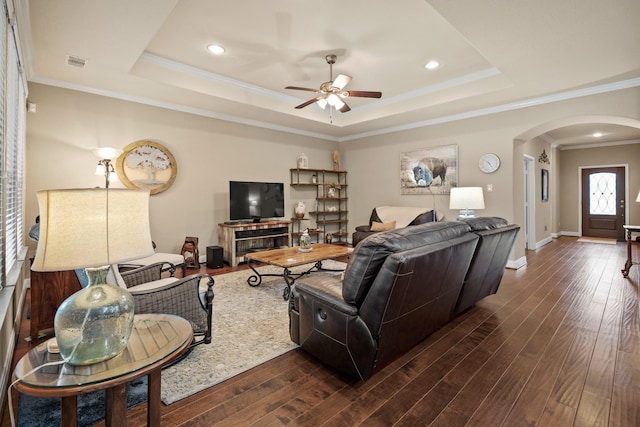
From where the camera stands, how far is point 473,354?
2332mm

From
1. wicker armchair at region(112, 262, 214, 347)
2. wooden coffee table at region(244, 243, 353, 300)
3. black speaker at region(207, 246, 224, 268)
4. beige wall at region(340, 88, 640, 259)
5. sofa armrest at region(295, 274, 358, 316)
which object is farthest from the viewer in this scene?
black speaker at region(207, 246, 224, 268)

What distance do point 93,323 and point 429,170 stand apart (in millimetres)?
5858

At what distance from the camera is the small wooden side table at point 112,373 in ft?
3.34

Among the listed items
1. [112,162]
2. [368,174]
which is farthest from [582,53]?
[112,162]

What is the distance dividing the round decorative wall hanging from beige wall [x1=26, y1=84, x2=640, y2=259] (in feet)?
0.42

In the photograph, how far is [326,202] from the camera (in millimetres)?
7457

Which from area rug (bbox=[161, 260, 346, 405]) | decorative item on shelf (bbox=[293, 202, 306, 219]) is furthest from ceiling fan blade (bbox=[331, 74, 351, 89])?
decorative item on shelf (bbox=[293, 202, 306, 219])

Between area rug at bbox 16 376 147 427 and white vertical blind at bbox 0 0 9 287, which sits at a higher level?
white vertical blind at bbox 0 0 9 287

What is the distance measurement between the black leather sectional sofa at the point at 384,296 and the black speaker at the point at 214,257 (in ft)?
9.82

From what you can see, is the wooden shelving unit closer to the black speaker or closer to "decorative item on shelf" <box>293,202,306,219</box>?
"decorative item on shelf" <box>293,202,306,219</box>

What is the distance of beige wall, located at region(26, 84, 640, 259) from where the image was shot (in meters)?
4.09

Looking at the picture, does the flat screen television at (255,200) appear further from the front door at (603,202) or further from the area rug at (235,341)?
the front door at (603,202)

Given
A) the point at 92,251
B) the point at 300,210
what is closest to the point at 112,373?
the point at 92,251

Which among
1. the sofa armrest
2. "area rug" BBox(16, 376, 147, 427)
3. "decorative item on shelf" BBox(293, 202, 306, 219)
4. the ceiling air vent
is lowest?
"area rug" BBox(16, 376, 147, 427)
